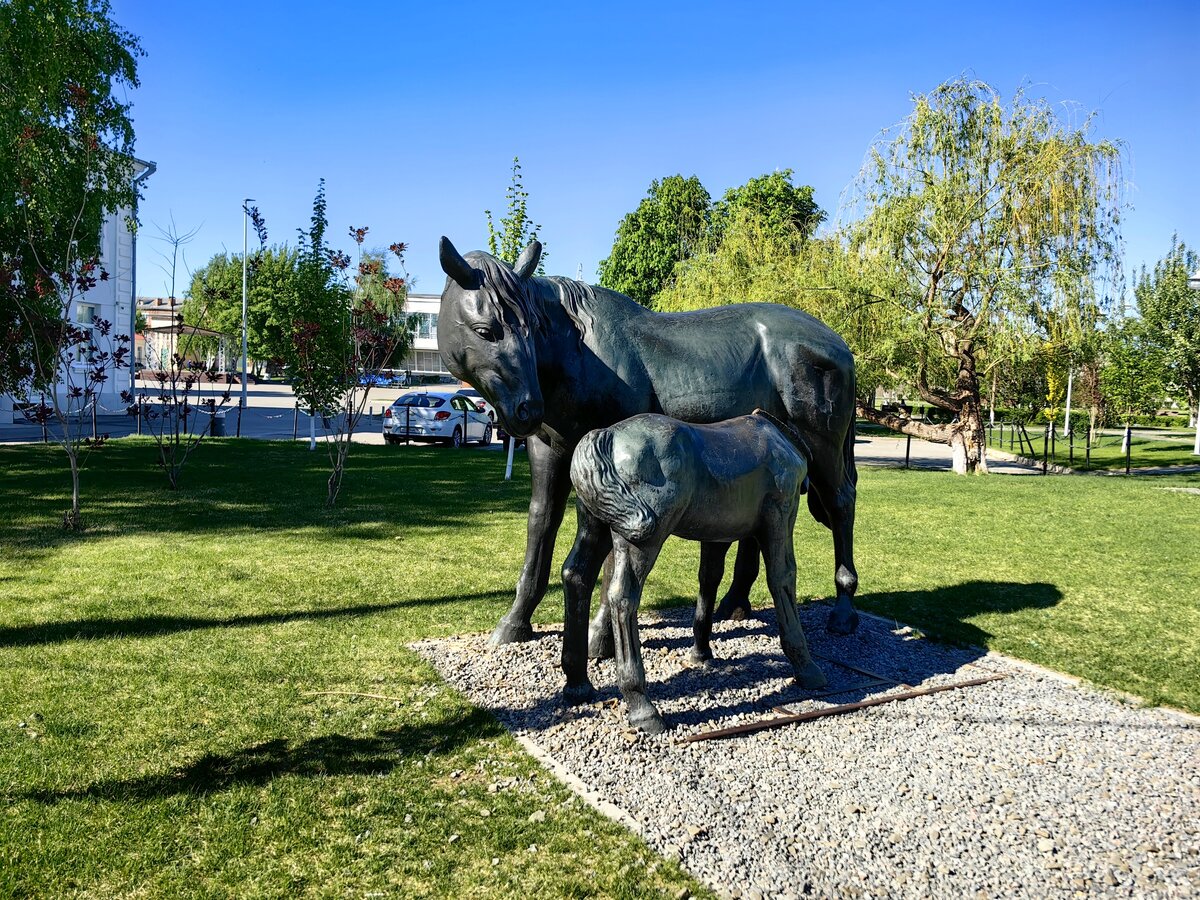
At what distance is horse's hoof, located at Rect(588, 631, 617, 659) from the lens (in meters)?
5.56

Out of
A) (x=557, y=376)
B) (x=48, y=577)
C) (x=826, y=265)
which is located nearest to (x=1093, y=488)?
(x=826, y=265)

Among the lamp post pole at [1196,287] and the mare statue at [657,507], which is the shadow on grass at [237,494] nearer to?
the mare statue at [657,507]

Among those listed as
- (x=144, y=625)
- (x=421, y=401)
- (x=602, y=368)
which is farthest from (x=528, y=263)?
(x=421, y=401)

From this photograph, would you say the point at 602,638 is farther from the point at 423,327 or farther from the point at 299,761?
the point at 423,327

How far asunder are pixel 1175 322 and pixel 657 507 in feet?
113

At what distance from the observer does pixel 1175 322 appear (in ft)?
105

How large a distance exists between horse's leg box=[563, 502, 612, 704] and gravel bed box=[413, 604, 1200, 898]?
11.0 inches

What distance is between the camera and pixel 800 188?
141 ft

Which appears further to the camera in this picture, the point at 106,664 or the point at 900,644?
the point at 900,644

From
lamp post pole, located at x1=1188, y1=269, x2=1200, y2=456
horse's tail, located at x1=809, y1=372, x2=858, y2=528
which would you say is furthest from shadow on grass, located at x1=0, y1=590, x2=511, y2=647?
lamp post pole, located at x1=1188, y1=269, x2=1200, y2=456

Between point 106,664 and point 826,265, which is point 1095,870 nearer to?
point 106,664

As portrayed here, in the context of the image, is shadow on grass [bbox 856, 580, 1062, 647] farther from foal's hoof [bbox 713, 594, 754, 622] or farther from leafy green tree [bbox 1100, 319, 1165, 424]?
leafy green tree [bbox 1100, 319, 1165, 424]

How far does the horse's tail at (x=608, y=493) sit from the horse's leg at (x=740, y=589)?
2381 mm

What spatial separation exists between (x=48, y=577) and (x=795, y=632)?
6.05m
